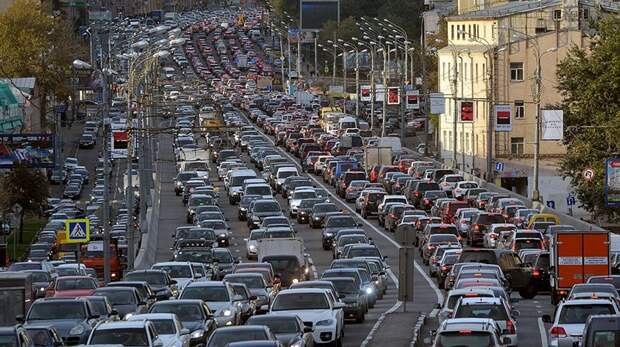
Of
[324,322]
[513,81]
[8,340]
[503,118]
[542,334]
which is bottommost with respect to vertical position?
[542,334]

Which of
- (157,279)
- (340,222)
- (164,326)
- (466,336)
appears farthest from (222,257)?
(466,336)

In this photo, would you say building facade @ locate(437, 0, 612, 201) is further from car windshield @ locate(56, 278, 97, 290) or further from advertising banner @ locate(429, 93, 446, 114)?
car windshield @ locate(56, 278, 97, 290)

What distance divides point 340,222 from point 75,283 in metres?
27.3

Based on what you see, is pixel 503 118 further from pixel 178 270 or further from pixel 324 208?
pixel 178 270

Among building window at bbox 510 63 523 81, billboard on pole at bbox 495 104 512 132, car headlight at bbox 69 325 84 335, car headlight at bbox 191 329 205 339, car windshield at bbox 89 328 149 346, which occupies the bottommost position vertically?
car headlight at bbox 191 329 205 339

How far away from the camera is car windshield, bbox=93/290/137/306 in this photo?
4312 cm

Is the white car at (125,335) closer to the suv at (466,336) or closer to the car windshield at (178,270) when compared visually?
the suv at (466,336)

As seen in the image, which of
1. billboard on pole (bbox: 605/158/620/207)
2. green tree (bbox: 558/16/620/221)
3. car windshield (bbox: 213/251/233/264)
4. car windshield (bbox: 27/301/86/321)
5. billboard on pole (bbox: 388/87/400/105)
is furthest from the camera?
billboard on pole (bbox: 388/87/400/105)

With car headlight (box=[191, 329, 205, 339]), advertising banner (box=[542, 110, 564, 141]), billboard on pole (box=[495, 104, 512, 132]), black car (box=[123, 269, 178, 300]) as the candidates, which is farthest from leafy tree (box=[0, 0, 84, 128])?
car headlight (box=[191, 329, 205, 339])

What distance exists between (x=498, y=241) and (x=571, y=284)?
54.7 ft

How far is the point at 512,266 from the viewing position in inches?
2183

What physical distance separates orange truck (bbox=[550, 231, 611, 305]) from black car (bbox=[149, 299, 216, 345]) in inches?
522

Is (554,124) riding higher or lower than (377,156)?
higher

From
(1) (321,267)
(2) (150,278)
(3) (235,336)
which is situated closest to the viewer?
(3) (235,336)
